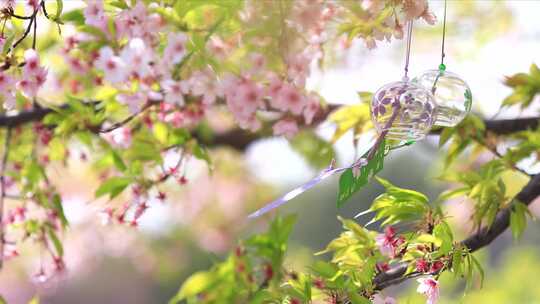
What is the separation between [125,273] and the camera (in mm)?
11320

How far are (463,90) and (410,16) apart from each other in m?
0.15

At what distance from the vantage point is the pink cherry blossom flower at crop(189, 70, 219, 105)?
57.4 inches

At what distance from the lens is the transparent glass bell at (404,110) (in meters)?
1.12

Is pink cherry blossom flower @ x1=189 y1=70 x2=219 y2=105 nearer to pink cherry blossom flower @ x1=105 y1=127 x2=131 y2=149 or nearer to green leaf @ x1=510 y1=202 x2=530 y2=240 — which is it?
pink cherry blossom flower @ x1=105 y1=127 x2=131 y2=149

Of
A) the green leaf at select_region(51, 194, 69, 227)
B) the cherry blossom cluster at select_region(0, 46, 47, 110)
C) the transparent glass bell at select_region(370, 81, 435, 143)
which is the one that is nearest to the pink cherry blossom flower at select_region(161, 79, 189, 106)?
the cherry blossom cluster at select_region(0, 46, 47, 110)

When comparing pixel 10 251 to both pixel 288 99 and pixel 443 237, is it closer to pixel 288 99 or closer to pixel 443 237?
pixel 288 99

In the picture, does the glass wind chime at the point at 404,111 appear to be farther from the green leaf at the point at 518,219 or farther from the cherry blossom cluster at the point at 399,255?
the green leaf at the point at 518,219

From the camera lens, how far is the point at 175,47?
132 centimetres

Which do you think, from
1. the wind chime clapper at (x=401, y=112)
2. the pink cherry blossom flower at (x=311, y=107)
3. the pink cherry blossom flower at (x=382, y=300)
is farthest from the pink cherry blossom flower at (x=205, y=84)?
the pink cherry blossom flower at (x=382, y=300)

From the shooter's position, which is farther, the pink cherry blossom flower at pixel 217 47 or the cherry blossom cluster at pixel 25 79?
the pink cherry blossom flower at pixel 217 47

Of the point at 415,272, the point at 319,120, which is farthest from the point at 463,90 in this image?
the point at 319,120

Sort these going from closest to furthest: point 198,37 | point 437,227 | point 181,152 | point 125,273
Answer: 1. point 437,227
2. point 198,37
3. point 181,152
4. point 125,273

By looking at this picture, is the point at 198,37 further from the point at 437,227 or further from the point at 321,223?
the point at 321,223

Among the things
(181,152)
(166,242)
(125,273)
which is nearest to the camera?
(181,152)
